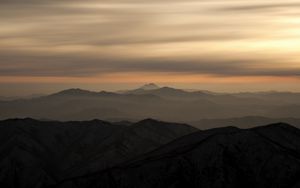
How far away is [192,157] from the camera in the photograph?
132375 millimetres

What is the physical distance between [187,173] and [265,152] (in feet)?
67.6

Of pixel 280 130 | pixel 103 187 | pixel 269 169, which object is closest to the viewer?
pixel 269 169

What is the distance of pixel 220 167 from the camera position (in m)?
129

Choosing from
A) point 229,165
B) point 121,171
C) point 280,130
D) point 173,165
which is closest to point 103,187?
point 121,171

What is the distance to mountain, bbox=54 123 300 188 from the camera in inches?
4958

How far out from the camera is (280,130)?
488 ft

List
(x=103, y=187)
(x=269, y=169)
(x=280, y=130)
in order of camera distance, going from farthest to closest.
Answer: (x=280, y=130) < (x=103, y=187) < (x=269, y=169)

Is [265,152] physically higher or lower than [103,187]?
higher

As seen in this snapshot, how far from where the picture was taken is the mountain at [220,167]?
413 ft

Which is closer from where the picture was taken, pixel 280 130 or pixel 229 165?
pixel 229 165

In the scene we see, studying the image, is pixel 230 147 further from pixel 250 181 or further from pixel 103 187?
pixel 103 187

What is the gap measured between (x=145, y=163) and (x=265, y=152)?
105ft

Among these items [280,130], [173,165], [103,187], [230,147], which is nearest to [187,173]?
[173,165]

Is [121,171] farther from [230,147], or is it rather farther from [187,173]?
[230,147]
